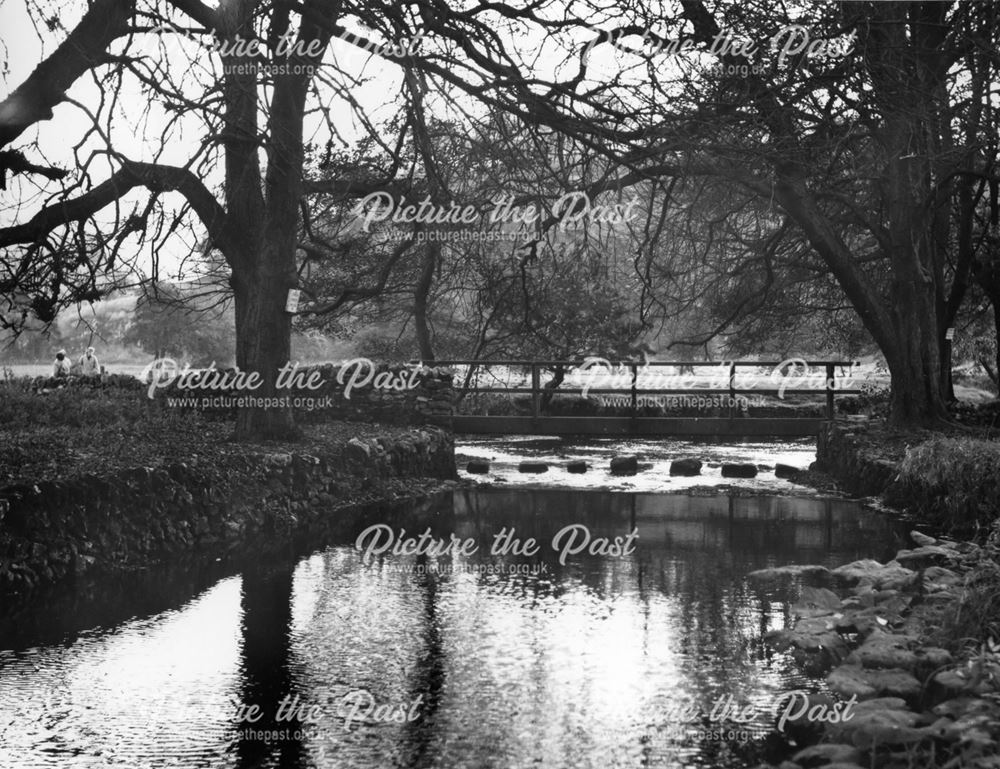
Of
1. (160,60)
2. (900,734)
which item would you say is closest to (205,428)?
(160,60)

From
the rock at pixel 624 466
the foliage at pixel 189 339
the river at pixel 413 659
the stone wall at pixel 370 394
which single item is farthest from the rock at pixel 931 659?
the foliage at pixel 189 339

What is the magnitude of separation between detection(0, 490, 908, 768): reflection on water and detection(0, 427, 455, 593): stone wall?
16.5 inches

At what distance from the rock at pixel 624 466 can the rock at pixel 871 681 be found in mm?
12145

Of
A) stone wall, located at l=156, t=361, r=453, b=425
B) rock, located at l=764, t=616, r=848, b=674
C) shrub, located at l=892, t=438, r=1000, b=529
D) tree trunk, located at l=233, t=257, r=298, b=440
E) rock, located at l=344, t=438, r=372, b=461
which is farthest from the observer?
stone wall, located at l=156, t=361, r=453, b=425

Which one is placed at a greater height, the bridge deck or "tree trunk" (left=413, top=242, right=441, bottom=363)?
"tree trunk" (left=413, top=242, right=441, bottom=363)

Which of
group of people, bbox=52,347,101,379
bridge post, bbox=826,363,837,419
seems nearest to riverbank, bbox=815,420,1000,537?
bridge post, bbox=826,363,837,419

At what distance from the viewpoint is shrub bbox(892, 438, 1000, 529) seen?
979 cm

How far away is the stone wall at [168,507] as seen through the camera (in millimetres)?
7812

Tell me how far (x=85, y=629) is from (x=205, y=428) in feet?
23.8

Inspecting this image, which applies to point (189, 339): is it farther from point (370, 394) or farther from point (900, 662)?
point (900, 662)

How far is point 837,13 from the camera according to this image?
1135 centimetres

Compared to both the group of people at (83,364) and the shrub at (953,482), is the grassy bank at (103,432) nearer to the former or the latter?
the group of people at (83,364)

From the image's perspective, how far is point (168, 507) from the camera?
9445 mm

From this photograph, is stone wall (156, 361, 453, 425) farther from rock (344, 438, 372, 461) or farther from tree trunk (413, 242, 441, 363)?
rock (344, 438, 372, 461)
